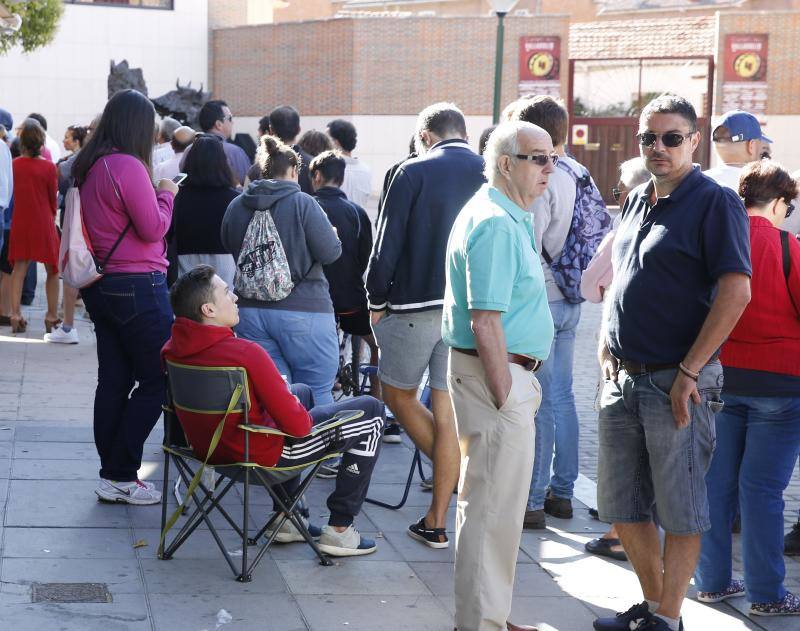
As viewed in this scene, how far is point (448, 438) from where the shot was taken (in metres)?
5.92

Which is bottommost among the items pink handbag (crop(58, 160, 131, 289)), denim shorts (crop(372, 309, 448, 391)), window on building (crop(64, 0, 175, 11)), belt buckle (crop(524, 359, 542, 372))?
denim shorts (crop(372, 309, 448, 391))

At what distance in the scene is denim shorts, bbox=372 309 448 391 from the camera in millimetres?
5852

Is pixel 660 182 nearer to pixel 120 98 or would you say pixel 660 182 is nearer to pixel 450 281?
pixel 450 281

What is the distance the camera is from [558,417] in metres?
6.45

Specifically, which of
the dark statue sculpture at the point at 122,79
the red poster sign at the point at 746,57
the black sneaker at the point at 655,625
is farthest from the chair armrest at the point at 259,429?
the red poster sign at the point at 746,57

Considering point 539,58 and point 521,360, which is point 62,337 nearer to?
point 521,360

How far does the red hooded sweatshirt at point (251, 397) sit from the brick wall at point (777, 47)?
3179cm

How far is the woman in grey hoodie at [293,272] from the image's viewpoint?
20.3 feet

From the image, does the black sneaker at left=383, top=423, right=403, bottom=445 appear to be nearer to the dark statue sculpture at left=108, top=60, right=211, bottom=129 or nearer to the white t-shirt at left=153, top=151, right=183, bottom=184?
the white t-shirt at left=153, top=151, right=183, bottom=184

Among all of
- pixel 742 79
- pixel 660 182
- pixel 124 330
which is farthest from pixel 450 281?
pixel 742 79

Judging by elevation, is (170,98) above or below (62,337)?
above

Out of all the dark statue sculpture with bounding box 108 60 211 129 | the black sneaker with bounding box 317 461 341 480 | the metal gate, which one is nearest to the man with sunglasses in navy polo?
the black sneaker with bounding box 317 461 341 480

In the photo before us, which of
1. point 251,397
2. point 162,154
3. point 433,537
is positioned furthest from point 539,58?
point 251,397

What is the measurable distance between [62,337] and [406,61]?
25.6 metres
